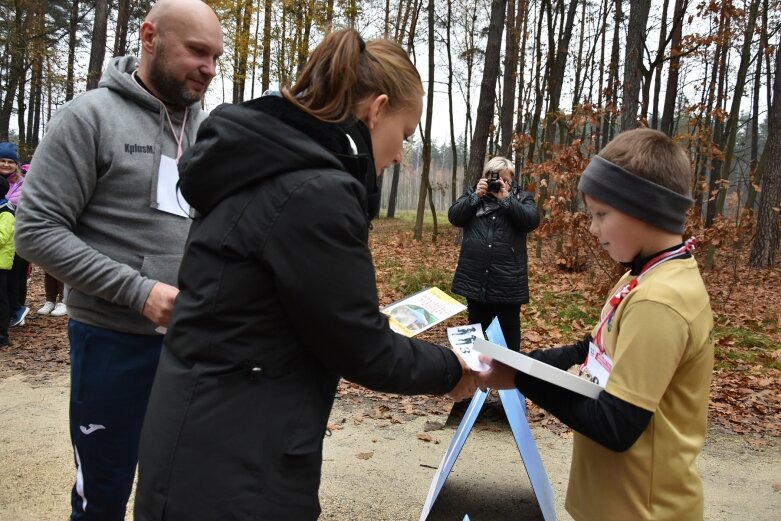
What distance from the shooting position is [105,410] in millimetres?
2162

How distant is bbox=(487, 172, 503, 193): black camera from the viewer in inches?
211

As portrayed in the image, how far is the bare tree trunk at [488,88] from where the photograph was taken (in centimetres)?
1225

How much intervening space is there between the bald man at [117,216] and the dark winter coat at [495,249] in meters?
3.39

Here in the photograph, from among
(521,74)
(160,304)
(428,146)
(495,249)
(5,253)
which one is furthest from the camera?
(521,74)

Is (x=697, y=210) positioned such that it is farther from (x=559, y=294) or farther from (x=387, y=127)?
(x=387, y=127)

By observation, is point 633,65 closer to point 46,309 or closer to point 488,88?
point 488,88

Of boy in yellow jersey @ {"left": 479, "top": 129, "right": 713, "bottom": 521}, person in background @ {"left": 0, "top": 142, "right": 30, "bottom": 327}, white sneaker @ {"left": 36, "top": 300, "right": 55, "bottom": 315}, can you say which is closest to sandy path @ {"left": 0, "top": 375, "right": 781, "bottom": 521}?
boy in yellow jersey @ {"left": 479, "top": 129, "right": 713, "bottom": 521}

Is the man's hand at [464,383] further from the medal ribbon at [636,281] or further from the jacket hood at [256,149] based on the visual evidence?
the jacket hood at [256,149]

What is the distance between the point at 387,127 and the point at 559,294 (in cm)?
907

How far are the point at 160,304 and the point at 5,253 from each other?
6273mm

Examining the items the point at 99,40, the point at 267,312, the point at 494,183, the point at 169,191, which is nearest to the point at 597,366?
the point at 267,312

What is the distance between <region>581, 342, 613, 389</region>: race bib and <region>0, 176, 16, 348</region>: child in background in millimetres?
7071

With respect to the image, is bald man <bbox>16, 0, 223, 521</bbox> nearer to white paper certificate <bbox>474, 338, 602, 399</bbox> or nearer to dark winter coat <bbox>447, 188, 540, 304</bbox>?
white paper certificate <bbox>474, 338, 602, 399</bbox>

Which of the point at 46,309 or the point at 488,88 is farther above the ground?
the point at 488,88
